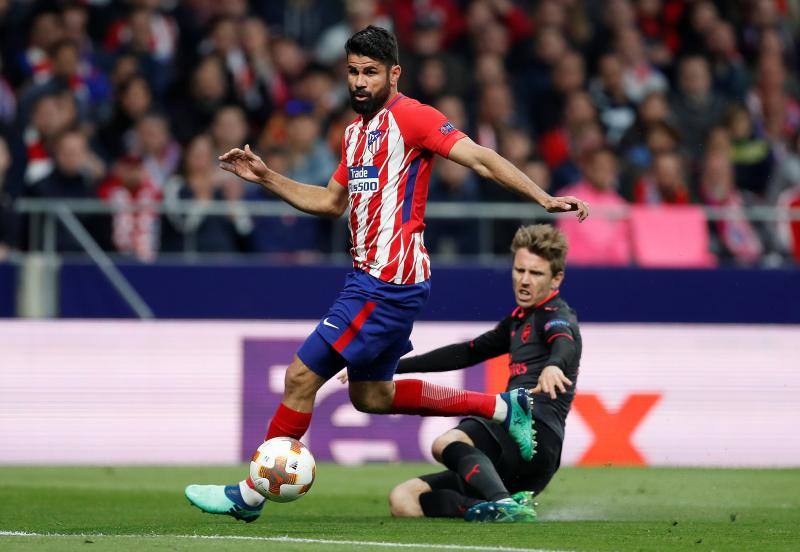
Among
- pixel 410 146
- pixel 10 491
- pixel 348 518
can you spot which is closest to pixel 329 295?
pixel 10 491

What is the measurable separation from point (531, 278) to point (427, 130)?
55.0 inches

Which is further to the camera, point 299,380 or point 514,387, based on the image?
point 514,387

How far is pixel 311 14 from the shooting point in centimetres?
1598

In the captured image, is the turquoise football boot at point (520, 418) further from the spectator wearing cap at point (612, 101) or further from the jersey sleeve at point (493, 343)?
the spectator wearing cap at point (612, 101)

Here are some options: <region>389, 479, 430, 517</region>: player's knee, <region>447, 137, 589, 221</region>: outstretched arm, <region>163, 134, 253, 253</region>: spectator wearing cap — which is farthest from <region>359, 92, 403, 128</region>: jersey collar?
<region>163, 134, 253, 253</region>: spectator wearing cap

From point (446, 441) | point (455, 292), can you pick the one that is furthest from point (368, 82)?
point (455, 292)

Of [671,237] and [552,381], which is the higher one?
[671,237]

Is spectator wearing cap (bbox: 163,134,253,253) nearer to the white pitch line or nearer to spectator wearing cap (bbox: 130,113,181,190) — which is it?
spectator wearing cap (bbox: 130,113,181,190)

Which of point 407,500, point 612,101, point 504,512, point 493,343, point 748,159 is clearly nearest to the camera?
point 504,512

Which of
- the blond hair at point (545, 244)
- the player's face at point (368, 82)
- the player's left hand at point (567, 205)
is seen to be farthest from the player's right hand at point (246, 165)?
the player's left hand at point (567, 205)

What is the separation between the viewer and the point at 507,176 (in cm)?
639

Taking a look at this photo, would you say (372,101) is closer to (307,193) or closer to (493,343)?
(307,193)

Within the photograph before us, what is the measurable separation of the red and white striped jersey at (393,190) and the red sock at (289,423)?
0.74 m

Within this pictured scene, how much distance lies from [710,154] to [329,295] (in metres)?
4.33
